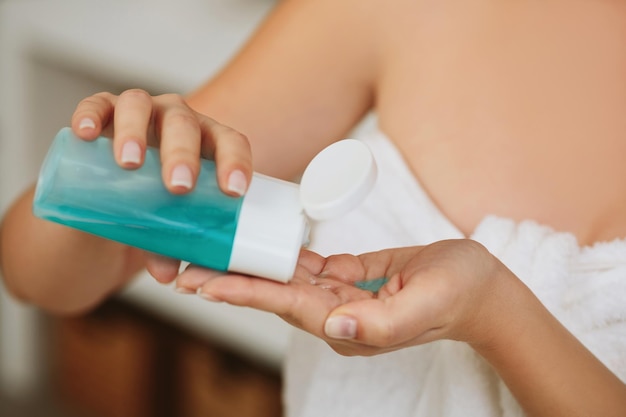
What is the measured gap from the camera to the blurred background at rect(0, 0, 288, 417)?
1050 millimetres

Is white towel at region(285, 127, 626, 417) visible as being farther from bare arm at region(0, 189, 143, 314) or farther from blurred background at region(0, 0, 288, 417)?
blurred background at region(0, 0, 288, 417)

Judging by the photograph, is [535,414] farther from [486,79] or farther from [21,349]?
[21,349]

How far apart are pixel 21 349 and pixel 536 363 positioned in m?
1.13

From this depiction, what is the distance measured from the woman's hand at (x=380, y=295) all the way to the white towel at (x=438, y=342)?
8 centimetres

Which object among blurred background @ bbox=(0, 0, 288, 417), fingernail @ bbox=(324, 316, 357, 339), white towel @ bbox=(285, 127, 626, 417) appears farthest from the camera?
blurred background @ bbox=(0, 0, 288, 417)

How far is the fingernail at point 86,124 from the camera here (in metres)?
0.34

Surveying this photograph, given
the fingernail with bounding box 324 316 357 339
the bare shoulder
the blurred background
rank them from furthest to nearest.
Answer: the blurred background < the bare shoulder < the fingernail with bounding box 324 316 357 339

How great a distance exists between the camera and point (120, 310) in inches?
51.5

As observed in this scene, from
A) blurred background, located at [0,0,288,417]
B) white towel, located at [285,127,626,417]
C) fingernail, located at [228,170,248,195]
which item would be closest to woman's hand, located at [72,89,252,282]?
fingernail, located at [228,170,248,195]

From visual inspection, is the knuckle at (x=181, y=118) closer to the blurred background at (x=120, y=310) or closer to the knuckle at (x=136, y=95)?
the knuckle at (x=136, y=95)

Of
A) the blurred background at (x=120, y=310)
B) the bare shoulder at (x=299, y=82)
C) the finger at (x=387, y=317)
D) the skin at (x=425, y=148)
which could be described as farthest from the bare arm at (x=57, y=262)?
the blurred background at (x=120, y=310)

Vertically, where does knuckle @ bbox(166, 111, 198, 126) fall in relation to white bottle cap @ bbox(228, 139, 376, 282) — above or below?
above

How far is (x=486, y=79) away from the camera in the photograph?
51 cm

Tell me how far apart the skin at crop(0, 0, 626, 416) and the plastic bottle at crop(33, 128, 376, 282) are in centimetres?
1
